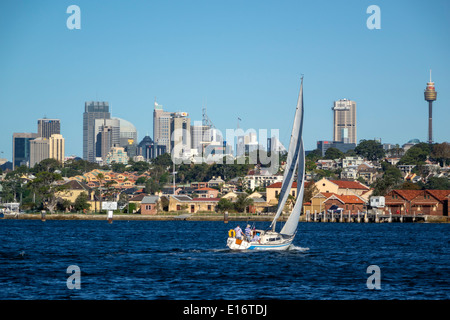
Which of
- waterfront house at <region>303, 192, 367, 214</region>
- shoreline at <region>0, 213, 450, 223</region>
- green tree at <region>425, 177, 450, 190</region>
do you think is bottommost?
shoreline at <region>0, 213, 450, 223</region>

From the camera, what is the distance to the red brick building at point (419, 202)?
124 meters

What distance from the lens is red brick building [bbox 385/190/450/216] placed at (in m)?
124

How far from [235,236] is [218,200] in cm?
9462

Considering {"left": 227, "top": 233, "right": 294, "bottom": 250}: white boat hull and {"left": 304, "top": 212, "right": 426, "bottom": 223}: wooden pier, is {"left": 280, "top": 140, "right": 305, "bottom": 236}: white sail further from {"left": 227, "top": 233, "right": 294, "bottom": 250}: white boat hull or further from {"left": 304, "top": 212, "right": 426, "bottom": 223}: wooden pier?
{"left": 304, "top": 212, "right": 426, "bottom": 223}: wooden pier

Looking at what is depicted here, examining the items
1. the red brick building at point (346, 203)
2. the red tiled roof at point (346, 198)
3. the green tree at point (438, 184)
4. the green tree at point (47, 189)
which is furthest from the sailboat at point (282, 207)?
the green tree at point (438, 184)

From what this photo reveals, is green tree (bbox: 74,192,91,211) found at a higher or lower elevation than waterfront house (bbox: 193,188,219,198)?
lower

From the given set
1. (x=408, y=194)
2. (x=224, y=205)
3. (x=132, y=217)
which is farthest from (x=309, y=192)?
(x=132, y=217)

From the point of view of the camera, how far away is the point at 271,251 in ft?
171

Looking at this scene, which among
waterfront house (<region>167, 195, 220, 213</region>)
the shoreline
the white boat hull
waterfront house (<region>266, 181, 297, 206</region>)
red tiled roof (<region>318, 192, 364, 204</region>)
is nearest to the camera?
the white boat hull

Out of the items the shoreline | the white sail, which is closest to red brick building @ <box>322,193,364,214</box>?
the shoreline

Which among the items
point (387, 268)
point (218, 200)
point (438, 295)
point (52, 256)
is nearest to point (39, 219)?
point (218, 200)

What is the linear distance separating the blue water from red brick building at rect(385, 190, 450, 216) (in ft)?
207

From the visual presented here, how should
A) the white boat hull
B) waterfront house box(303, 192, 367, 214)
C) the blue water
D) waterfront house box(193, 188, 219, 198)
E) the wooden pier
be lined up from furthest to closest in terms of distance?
waterfront house box(193, 188, 219, 198) → waterfront house box(303, 192, 367, 214) → the wooden pier → the white boat hull → the blue water

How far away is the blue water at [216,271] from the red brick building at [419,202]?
207 ft
